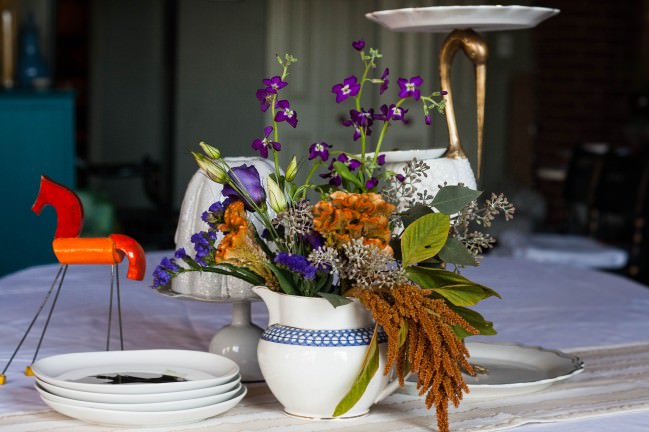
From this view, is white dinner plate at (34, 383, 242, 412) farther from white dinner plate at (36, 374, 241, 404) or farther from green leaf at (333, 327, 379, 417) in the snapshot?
green leaf at (333, 327, 379, 417)

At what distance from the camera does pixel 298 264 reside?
0.94m

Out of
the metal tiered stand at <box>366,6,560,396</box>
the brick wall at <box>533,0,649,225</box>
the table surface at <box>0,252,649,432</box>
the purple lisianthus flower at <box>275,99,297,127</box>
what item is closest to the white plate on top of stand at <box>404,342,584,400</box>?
the metal tiered stand at <box>366,6,560,396</box>

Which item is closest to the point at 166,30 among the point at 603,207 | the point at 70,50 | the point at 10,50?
the point at 70,50

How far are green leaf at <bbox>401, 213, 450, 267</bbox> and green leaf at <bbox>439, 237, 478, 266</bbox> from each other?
0.09ft

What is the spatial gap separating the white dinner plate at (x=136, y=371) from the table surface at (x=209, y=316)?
0.15 ft

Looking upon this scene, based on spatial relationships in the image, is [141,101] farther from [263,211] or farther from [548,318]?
[263,211]

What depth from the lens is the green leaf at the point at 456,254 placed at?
39.2 inches

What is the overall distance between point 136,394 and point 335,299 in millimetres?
217

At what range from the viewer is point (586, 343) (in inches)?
57.3

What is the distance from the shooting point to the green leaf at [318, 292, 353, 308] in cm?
93

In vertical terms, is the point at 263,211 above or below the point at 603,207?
above

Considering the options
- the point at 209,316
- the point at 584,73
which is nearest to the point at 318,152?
the point at 209,316

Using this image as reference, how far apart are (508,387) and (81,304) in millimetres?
824

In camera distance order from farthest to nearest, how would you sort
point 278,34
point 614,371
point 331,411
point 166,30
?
point 166,30, point 278,34, point 614,371, point 331,411
